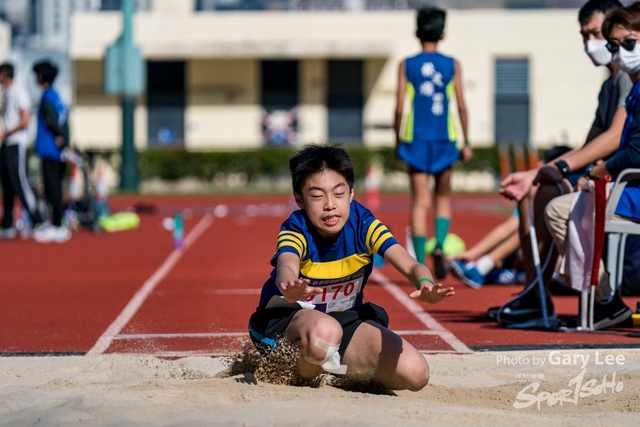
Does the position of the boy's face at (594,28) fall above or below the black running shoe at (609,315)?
above

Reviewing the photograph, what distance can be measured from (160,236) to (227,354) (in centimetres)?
955

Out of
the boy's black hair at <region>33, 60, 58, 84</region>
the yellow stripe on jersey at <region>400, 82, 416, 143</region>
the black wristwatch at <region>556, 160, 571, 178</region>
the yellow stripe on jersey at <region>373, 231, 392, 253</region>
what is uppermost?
the boy's black hair at <region>33, 60, 58, 84</region>

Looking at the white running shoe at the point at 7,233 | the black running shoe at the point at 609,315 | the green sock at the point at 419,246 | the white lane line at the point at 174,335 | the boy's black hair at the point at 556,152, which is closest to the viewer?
the white lane line at the point at 174,335

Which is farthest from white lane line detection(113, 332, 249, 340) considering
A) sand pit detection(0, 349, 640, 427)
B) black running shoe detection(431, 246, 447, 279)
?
black running shoe detection(431, 246, 447, 279)

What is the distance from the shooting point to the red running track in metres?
6.07

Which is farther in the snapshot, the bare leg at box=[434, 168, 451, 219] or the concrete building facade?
the concrete building facade

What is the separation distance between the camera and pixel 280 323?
468 centimetres

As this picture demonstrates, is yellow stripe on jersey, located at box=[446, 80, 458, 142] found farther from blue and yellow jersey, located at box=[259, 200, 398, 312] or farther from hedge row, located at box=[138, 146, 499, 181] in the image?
hedge row, located at box=[138, 146, 499, 181]

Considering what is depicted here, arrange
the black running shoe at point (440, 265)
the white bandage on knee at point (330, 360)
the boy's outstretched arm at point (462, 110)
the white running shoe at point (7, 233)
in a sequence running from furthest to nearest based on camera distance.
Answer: the white running shoe at point (7, 233), the boy's outstretched arm at point (462, 110), the black running shoe at point (440, 265), the white bandage on knee at point (330, 360)

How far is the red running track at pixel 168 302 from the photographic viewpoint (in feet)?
19.9

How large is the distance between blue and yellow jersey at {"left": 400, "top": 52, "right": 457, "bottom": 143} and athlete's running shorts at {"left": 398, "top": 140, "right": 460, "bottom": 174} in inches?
3.2

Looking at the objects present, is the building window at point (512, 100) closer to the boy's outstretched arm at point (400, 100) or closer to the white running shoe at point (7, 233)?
the white running shoe at point (7, 233)

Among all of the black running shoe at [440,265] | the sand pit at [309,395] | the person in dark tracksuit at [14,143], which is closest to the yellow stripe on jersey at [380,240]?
the sand pit at [309,395]

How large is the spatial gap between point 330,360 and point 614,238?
2502 millimetres
